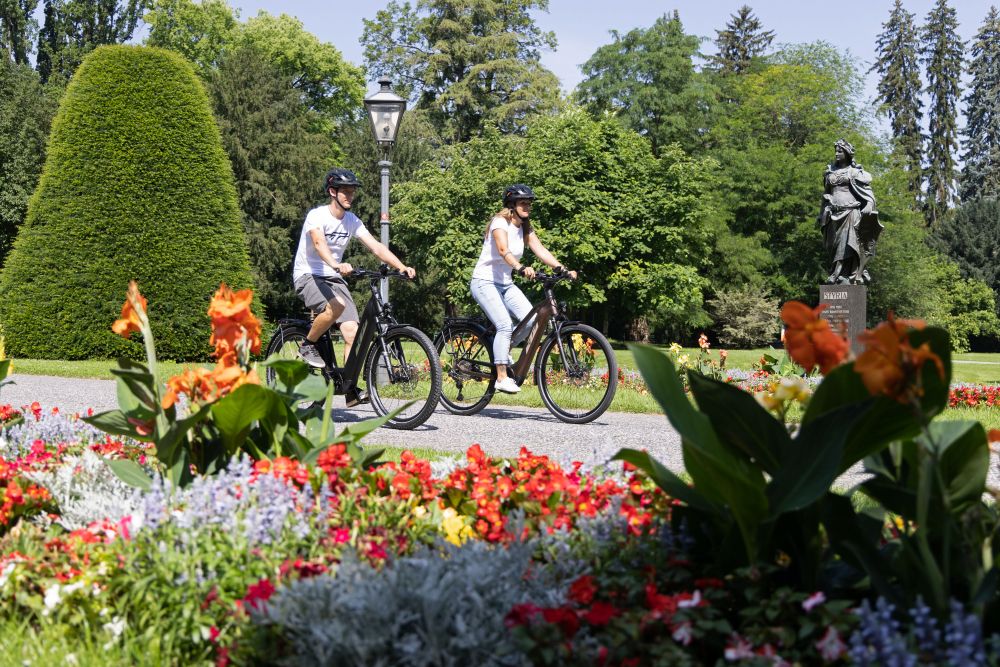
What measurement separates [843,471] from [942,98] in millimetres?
58055

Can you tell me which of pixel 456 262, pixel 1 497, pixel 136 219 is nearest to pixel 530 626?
pixel 1 497

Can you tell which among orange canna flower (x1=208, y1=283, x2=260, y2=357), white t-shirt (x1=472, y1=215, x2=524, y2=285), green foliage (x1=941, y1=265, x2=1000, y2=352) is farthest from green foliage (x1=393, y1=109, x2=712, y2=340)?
orange canna flower (x1=208, y1=283, x2=260, y2=357)

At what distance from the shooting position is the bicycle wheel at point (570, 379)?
7.66 metres

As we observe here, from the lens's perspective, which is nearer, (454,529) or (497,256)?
(454,529)

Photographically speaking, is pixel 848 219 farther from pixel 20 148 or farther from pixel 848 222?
pixel 20 148

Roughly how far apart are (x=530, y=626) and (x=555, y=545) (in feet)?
2.13

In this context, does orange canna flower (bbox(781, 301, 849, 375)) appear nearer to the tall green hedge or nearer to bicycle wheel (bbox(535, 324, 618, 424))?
bicycle wheel (bbox(535, 324, 618, 424))

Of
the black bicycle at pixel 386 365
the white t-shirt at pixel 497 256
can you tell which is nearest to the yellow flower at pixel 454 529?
the black bicycle at pixel 386 365

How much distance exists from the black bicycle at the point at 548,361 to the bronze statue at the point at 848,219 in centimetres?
811

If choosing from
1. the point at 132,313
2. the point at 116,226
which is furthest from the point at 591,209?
the point at 132,313

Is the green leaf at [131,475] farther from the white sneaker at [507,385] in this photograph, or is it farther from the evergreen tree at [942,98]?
the evergreen tree at [942,98]

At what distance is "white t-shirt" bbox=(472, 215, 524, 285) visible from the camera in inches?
312

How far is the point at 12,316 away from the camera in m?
15.7

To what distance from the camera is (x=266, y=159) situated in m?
35.0
